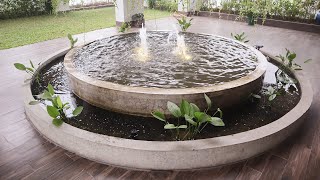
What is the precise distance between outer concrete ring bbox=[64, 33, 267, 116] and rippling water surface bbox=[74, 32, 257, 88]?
1.15 feet

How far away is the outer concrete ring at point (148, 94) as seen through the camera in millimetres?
3402

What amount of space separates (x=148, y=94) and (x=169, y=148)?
2.98ft

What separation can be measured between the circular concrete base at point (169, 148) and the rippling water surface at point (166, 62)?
1.22 m

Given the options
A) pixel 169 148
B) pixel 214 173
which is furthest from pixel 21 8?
pixel 214 173

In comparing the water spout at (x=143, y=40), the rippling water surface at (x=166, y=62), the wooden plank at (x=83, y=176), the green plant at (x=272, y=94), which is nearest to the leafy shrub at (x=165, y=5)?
the water spout at (x=143, y=40)

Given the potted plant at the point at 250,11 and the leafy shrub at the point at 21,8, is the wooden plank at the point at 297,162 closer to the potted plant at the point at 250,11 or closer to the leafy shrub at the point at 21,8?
the potted plant at the point at 250,11

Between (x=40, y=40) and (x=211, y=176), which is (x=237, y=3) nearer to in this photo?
(x=40, y=40)

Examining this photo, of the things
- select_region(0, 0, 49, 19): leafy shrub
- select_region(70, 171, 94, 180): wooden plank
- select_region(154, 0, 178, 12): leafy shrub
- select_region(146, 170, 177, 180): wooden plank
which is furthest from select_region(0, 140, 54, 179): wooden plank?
select_region(154, 0, 178, 12): leafy shrub

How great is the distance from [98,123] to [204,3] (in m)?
11.1

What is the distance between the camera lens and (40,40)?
26.6ft

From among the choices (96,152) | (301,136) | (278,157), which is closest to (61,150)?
(96,152)

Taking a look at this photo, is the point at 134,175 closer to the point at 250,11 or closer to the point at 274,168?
the point at 274,168

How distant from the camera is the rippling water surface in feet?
13.4

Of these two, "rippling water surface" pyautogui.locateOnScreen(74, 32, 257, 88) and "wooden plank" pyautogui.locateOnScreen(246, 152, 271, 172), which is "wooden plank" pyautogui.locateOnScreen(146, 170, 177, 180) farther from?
"rippling water surface" pyautogui.locateOnScreen(74, 32, 257, 88)
